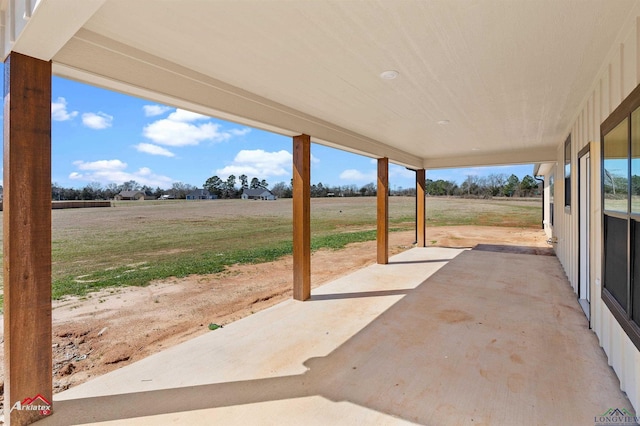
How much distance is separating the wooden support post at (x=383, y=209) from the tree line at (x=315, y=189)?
1.50 metres

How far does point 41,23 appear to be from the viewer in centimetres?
150

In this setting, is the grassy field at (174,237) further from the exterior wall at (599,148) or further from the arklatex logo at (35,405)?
the exterior wall at (599,148)

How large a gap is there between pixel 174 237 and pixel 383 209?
23.0 ft

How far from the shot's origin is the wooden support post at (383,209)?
6.37 meters

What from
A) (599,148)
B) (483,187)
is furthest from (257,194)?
(483,187)

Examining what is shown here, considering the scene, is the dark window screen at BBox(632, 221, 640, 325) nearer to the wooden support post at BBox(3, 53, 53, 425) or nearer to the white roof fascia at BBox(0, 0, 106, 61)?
the white roof fascia at BBox(0, 0, 106, 61)

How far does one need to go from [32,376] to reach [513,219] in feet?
61.9

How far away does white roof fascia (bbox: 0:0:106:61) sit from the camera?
54.4 inches

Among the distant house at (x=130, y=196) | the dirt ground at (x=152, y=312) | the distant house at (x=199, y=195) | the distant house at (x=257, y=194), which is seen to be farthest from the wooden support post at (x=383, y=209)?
the distant house at (x=257, y=194)

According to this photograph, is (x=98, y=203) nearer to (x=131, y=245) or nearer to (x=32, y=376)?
(x=131, y=245)

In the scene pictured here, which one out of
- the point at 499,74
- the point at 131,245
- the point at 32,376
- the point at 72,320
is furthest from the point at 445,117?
the point at 131,245

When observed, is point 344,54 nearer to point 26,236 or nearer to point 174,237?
point 26,236

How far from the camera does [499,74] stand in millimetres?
2848

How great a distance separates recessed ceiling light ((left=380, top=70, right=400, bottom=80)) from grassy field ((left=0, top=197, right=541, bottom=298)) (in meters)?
5.72
